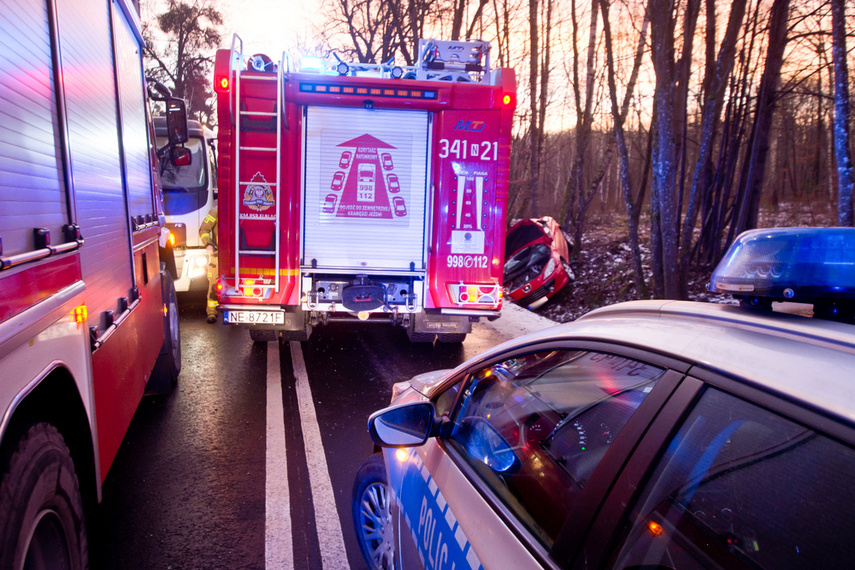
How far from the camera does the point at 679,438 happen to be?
4.08 feet

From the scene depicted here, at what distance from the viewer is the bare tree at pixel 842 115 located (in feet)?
21.5

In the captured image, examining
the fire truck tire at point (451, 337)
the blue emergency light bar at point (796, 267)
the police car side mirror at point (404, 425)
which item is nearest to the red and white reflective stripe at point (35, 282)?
the police car side mirror at point (404, 425)

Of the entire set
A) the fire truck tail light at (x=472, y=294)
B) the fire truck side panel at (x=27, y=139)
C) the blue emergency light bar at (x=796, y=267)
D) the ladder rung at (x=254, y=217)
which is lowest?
the fire truck tail light at (x=472, y=294)

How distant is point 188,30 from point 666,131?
3623cm

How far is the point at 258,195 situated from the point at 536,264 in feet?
26.9

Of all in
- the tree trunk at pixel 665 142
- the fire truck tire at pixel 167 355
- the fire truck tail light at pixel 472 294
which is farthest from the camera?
the tree trunk at pixel 665 142

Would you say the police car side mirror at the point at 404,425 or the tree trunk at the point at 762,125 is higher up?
the tree trunk at the point at 762,125

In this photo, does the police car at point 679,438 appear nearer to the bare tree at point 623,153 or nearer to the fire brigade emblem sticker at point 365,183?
the fire brigade emblem sticker at point 365,183

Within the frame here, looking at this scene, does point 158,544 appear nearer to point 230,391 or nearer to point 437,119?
point 230,391

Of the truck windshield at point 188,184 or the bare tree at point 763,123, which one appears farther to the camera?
the bare tree at point 763,123

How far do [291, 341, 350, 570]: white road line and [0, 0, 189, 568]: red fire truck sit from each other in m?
1.26

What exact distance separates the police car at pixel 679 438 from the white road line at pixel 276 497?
4.52 feet

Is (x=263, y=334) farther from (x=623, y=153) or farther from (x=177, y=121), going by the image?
(x=623, y=153)

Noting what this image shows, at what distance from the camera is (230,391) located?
5.77 metres
